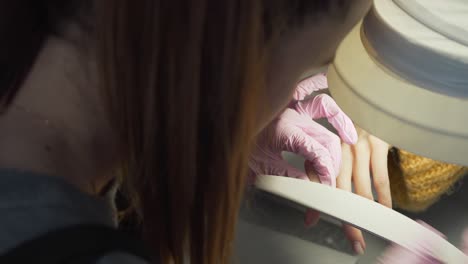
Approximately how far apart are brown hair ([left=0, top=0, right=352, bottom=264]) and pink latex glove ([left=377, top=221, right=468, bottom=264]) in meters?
0.18

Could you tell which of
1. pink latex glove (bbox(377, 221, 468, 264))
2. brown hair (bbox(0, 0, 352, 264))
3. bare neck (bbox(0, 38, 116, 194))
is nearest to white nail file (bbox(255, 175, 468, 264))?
pink latex glove (bbox(377, 221, 468, 264))

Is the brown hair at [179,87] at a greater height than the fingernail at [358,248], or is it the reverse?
the brown hair at [179,87]

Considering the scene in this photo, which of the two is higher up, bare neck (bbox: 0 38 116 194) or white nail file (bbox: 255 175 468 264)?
bare neck (bbox: 0 38 116 194)

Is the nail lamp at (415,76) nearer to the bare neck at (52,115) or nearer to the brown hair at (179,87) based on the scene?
the brown hair at (179,87)

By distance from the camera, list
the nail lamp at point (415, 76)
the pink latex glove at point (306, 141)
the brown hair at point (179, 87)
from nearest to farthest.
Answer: the brown hair at point (179, 87)
the nail lamp at point (415, 76)
the pink latex glove at point (306, 141)

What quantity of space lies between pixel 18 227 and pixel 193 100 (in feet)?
0.50

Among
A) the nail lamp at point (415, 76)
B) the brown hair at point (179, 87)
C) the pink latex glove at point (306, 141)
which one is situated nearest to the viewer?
the brown hair at point (179, 87)

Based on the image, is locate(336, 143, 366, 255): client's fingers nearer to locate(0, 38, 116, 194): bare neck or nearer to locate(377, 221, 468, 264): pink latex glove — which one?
locate(377, 221, 468, 264): pink latex glove

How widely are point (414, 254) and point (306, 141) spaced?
0.58ft

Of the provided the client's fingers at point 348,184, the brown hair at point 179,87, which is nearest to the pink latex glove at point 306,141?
the client's fingers at point 348,184

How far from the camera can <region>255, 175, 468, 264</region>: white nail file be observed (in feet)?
2.07

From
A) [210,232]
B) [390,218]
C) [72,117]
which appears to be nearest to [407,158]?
[390,218]

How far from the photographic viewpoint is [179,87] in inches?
16.3

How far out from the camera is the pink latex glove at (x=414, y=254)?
0.62 metres
